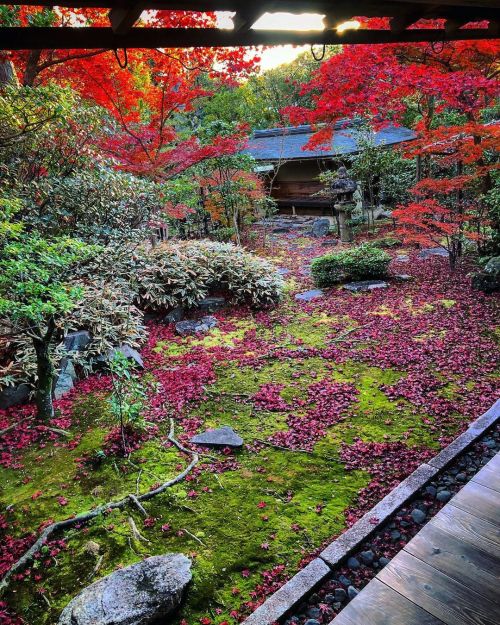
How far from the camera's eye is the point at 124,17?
2.16 metres

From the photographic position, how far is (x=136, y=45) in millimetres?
2443

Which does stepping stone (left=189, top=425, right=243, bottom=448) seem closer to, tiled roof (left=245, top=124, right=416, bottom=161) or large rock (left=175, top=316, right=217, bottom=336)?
large rock (left=175, top=316, right=217, bottom=336)

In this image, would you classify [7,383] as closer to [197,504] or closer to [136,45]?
[197,504]

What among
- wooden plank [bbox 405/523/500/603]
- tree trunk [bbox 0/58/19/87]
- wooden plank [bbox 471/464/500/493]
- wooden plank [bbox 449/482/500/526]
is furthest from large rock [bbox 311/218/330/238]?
wooden plank [bbox 405/523/500/603]

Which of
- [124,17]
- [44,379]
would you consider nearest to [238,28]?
[124,17]

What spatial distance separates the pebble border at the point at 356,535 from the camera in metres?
2.64

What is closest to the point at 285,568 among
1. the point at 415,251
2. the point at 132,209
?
the point at 132,209

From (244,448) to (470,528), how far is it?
2303 millimetres

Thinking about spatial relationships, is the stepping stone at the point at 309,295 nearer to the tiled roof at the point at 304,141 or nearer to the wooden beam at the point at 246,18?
the wooden beam at the point at 246,18

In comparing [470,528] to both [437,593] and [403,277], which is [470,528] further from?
[403,277]

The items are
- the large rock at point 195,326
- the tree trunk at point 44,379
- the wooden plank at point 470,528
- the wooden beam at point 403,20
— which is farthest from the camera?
the large rock at point 195,326

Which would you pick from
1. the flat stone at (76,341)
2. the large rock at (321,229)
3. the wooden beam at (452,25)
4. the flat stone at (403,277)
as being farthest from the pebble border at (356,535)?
the large rock at (321,229)

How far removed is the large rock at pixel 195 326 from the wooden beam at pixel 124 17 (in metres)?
5.96

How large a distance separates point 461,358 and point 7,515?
19.4 ft
